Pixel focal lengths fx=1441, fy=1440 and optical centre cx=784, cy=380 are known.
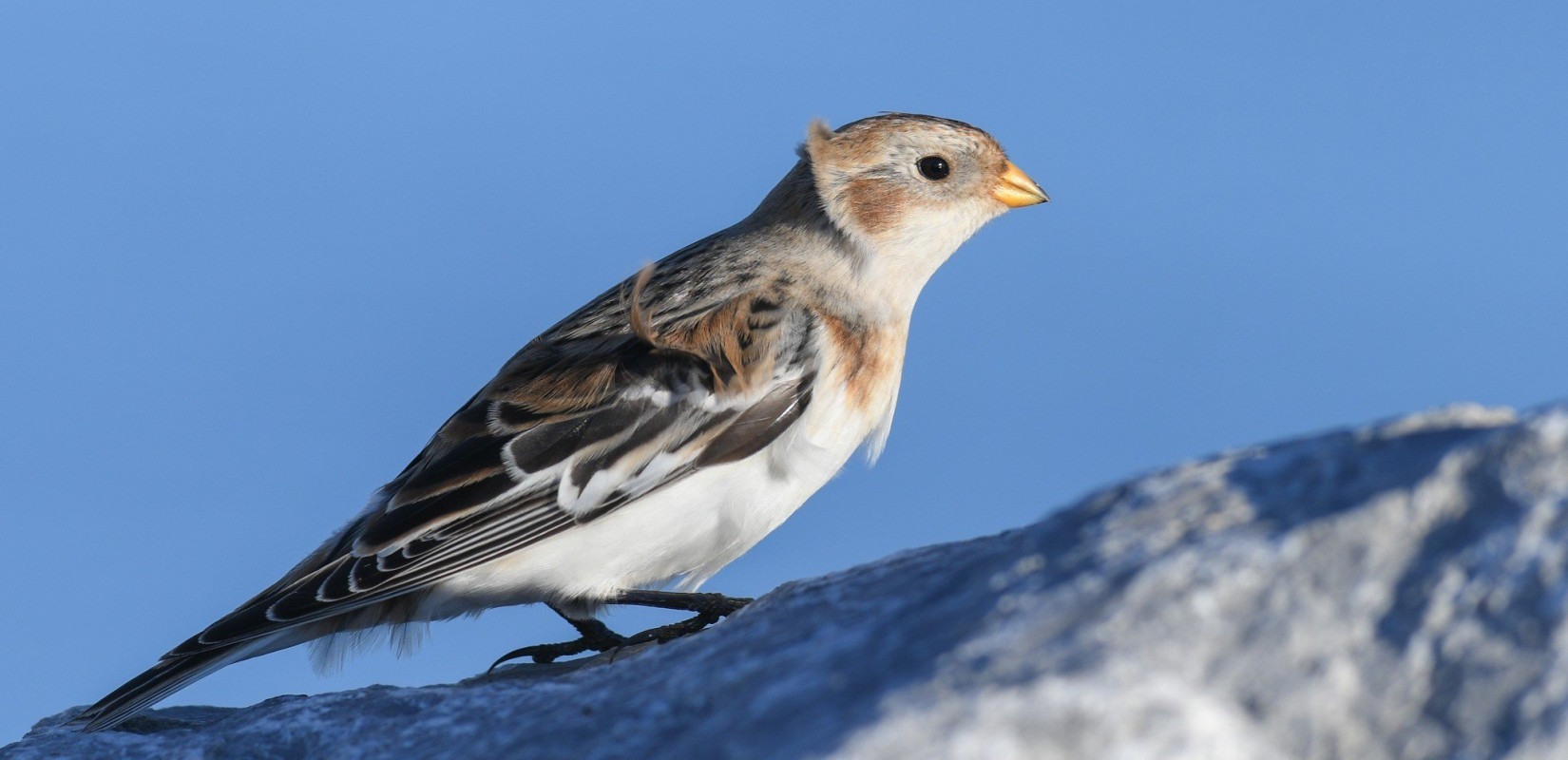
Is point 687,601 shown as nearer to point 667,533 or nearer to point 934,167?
point 667,533

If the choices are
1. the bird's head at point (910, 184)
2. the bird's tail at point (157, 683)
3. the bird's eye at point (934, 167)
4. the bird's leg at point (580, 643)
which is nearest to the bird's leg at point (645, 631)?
the bird's leg at point (580, 643)

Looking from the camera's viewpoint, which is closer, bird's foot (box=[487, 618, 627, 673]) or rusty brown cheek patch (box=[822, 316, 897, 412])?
bird's foot (box=[487, 618, 627, 673])

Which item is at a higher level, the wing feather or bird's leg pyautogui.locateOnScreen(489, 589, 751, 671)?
the wing feather

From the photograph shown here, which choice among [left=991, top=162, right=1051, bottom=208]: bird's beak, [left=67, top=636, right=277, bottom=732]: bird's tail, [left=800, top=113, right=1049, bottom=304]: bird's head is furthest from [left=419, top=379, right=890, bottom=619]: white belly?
[left=991, top=162, right=1051, bottom=208]: bird's beak

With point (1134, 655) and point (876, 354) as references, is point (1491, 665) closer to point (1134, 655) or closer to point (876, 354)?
point (1134, 655)

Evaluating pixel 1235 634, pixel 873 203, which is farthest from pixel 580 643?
pixel 1235 634

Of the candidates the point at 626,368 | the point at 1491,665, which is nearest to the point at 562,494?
the point at 626,368

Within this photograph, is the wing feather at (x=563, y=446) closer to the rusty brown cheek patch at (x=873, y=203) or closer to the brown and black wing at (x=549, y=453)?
the brown and black wing at (x=549, y=453)

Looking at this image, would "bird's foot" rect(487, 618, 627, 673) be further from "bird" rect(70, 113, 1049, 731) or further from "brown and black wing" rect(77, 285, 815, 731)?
"brown and black wing" rect(77, 285, 815, 731)
